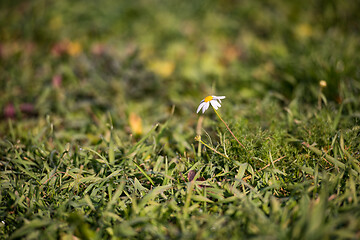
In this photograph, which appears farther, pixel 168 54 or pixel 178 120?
pixel 168 54

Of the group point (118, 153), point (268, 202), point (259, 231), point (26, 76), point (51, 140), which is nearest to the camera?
point (259, 231)

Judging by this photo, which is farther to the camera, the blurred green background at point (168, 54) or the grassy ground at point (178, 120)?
the blurred green background at point (168, 54)

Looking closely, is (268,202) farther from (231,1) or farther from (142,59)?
(231,1)

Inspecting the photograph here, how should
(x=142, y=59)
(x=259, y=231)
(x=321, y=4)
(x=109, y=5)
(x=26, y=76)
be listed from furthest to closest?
1. (x=109, y=5)
2. (x=321, y=4)
3. (x=142, y=59)
4. (x=26, y=76)
5. (x=259, y=231)

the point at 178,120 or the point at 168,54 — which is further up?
the point at 168,54

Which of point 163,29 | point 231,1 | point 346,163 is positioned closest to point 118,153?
point 346,163

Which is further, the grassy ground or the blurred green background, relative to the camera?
the blurred green background

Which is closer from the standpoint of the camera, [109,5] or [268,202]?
[268,202]

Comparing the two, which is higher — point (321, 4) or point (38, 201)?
point (321, 4)
